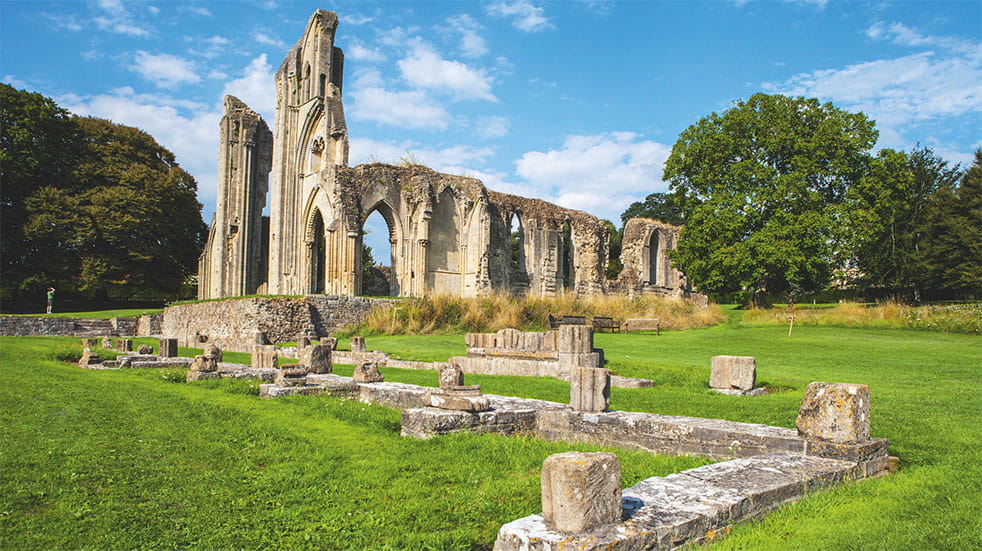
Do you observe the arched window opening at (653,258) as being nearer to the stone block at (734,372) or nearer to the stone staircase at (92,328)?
the stone staircase at (92,328)

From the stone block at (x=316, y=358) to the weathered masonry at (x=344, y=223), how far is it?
53.7ft

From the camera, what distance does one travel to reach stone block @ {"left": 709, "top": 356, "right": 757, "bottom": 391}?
Answer: 9.97m

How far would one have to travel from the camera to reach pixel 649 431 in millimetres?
6641

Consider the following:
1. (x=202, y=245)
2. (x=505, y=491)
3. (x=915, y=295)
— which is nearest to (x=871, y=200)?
(x=915, y=295)

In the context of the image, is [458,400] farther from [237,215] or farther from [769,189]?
[237,215]

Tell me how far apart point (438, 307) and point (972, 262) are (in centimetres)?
2957

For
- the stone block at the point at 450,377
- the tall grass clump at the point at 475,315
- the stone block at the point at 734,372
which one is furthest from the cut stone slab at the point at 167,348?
the stone block at the point at 734,372

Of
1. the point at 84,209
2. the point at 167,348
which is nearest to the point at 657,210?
the point at 84,209

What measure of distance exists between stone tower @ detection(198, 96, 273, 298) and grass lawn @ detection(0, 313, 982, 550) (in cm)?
2976

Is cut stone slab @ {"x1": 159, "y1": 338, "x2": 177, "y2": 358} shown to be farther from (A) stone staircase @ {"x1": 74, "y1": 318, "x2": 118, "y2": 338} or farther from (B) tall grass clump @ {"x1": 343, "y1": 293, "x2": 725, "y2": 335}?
(A) stone staircase @ {"x1": 74, "y1": 318, "x2": 118, "y2": 338}

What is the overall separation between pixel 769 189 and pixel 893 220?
809 cm

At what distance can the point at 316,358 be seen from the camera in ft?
39.2

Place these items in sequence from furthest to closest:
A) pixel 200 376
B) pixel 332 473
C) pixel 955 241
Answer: pixel 955 241, pixel 200 376, pixel 332 473

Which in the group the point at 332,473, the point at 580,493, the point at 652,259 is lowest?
the point at 332,473
